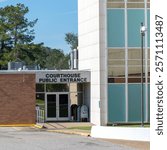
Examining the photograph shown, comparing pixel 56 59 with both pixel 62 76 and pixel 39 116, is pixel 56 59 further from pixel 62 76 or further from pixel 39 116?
pixel 62 76

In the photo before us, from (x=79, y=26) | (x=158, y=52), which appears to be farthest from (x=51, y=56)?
(x=158, y=52)

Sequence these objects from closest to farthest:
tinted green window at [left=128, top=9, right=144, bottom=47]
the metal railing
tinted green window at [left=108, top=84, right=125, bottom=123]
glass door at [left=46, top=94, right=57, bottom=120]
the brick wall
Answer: tinted green window at [left=108, top=84, right=125, bottom=123] < tinted green window at [left=128, top=9, right=144, bottom=47] < the brick wall < the metal railing < glass door at [left=46, top=94, right=57, bottom=120]

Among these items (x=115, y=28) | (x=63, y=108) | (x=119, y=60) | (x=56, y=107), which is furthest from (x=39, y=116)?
(x=115, y=28)

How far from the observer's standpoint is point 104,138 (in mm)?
24797

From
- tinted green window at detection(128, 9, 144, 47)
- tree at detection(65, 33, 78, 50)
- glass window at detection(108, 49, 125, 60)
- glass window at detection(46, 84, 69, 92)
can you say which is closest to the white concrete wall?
glass window at detection(108, 49, 125, 60)

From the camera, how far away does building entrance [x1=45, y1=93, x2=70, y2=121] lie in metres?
39.8

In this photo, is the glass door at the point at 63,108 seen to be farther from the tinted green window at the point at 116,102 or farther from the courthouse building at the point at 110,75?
the tinted green window at the point at 116,102

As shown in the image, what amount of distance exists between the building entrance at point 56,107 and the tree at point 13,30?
38623mm

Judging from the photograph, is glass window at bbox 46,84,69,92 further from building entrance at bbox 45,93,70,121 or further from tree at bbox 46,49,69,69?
tree at bbox 46,49,69,69

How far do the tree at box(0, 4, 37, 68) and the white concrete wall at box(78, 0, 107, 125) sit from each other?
1628 inches

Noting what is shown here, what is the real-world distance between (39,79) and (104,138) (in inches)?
545

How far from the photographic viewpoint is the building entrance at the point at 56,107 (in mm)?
39844

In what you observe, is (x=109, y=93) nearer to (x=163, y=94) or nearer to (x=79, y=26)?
(x=79, y=26)

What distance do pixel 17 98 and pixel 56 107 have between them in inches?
172
